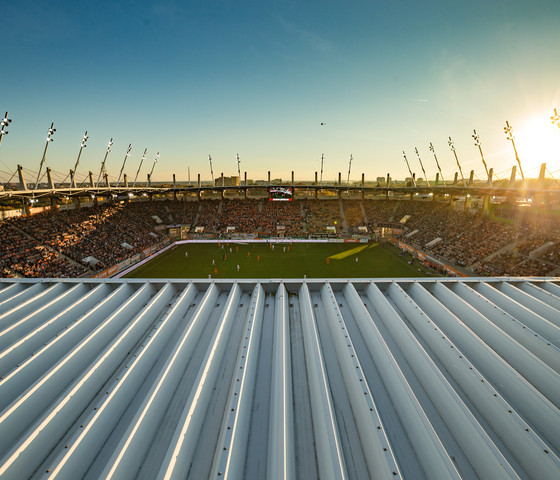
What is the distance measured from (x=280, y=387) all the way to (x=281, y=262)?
1153 inches

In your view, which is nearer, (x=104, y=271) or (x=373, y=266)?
(x=104, y=271)

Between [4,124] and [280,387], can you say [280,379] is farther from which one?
[4,124]

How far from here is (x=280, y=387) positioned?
5602mm

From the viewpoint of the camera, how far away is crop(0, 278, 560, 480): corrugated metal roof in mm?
4465

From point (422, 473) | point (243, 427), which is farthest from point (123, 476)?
point (422, 473)

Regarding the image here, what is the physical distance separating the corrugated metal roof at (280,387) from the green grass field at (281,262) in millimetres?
20482

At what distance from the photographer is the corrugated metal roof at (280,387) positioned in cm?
446

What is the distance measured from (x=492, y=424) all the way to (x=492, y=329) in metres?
3.21

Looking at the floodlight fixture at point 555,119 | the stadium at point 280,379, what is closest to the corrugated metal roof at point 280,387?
the stadium at point 280,379

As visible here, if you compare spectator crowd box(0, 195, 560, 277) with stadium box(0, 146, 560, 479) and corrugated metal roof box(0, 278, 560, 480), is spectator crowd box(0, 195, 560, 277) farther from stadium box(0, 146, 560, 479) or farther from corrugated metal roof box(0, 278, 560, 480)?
corrugated metal roof box(0, 278, 560, 480)

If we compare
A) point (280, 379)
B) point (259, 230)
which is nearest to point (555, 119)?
point (280, 379)

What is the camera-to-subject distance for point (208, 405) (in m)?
5.56

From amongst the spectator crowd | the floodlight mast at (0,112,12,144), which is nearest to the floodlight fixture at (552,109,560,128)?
the spectator crowd

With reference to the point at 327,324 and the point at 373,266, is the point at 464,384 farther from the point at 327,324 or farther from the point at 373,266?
the point at 373,266
